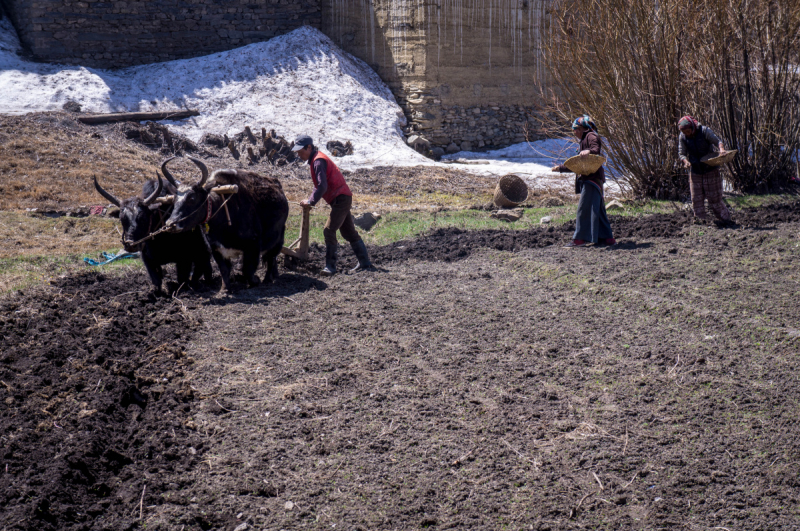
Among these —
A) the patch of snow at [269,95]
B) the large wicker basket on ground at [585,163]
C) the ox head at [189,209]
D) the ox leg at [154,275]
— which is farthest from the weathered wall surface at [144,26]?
the large wicker basket on ground at [585,163]

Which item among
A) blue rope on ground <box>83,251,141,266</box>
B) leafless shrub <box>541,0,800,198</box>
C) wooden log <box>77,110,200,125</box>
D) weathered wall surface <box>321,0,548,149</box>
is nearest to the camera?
blue rope on ground <box>83,251,141,266</box>

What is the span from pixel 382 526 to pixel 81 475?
1.75 m

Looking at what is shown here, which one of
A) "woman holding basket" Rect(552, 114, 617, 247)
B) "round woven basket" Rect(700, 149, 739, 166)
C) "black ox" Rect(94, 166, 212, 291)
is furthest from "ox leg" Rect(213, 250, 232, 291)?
"round woven basket" Rect(700, 149, 739, 166)

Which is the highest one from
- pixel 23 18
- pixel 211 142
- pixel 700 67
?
pixel 23 18

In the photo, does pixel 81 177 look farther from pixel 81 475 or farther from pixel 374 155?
pixel 81 475

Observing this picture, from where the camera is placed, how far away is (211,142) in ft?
57.1

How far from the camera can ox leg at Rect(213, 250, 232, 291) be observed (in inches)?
286

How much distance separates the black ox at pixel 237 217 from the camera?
6926 millimetres

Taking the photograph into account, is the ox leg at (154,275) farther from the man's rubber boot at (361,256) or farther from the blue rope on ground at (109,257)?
the man's rubber boot at (361,256)

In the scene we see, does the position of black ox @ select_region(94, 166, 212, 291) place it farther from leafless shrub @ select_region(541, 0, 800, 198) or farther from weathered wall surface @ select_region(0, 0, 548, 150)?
weathered wall surface @ select_region(0, 0, 548, 150)

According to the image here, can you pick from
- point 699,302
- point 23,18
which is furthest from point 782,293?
point 23,18

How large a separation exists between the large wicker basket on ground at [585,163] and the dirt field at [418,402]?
1433mm

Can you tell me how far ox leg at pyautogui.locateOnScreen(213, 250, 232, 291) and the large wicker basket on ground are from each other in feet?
13.7

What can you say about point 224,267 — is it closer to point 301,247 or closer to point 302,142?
point 301,247
